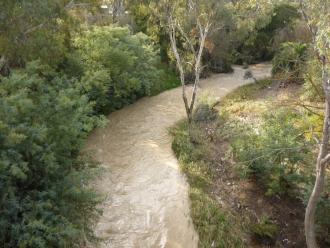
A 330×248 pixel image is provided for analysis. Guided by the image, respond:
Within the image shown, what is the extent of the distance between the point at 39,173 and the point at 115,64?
1059 cm

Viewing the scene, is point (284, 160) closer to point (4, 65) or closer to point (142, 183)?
point (142, 183)

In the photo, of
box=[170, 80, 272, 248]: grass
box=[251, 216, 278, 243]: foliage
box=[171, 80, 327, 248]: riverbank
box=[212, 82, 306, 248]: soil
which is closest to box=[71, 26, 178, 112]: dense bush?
box=[170, 80, 272, 248]: grass

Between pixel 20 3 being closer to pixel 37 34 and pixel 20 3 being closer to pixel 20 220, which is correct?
pixel 37 34

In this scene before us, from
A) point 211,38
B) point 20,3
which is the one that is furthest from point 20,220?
point 211,38

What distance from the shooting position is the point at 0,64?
11.8 m

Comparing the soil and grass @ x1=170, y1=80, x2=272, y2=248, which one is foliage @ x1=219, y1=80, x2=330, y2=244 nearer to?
the soil

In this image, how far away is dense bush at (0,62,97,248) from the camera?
6609mm

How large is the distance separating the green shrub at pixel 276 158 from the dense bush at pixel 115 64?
6.71 m

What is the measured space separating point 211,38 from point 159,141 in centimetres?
1152

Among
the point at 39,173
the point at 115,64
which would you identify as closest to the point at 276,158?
the point at 39,173

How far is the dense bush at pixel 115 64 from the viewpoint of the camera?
16500 mm

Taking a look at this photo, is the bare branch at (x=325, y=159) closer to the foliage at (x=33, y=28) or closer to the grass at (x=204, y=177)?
the grass at (x=204, y=177)

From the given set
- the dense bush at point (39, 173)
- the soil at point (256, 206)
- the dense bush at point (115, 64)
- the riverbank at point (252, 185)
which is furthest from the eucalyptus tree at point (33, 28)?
the soil at point (256, 206)

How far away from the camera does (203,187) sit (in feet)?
39.5
